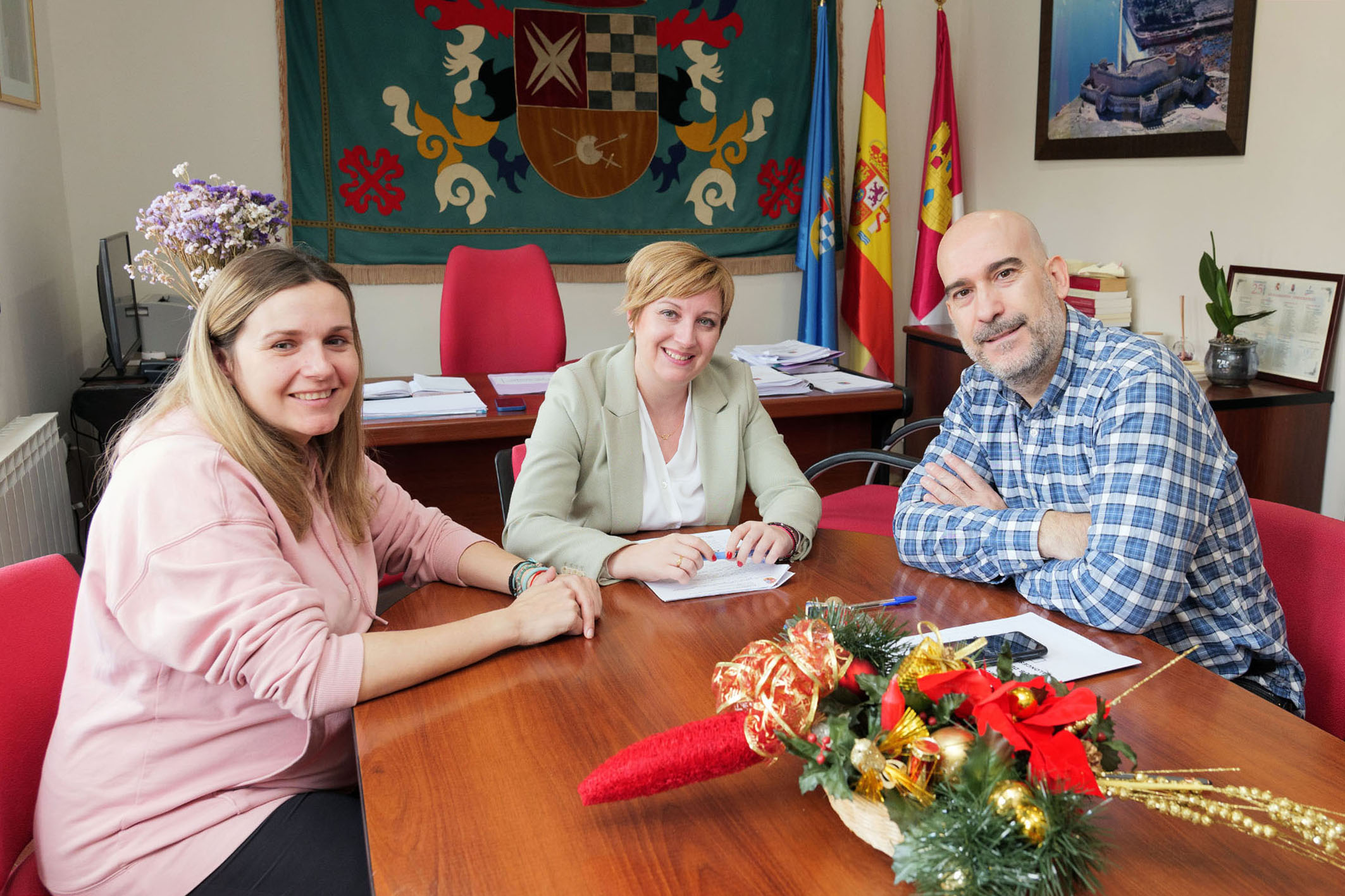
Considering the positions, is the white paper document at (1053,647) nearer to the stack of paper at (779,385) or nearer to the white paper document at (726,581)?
the white paper document at (726,581)

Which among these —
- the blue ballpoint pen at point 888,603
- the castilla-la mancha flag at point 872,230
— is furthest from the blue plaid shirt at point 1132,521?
the castilla-la mancha flag at point 872,230

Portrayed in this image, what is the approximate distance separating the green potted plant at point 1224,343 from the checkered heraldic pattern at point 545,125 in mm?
2235

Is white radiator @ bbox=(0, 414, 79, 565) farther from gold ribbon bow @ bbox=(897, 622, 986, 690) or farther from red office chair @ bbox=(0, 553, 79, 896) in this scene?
gold ribbon bow @ bbox=(897, 622, 986, 690)

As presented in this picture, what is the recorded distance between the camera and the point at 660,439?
6.59 feet

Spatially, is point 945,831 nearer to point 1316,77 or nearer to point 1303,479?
point 1303,479

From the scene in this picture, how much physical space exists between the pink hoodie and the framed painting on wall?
8.01 feet

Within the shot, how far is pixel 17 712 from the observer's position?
48.1 inches

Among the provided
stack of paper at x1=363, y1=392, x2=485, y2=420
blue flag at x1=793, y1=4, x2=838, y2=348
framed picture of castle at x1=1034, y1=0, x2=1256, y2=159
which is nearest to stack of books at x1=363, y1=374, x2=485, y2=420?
stack of paper at x1=363, y1=392, x2=485, y2=420

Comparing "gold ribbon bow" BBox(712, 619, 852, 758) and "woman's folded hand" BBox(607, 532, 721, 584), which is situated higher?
"gold ribbon bow" BBox(712, 619, 852, 758)

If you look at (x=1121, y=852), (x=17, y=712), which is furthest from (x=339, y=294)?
(x=1121, y=852)

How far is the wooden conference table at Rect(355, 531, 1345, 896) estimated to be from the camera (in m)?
0.87

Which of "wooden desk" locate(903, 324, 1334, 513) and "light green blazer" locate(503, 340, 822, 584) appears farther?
"wooden desk" locate(903, 324, 1334, 513)

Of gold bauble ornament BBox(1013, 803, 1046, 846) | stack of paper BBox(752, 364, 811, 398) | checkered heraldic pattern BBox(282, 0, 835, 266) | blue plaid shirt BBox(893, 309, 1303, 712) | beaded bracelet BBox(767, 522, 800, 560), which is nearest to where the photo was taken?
gold bauble ornament BBox(1013, 803, 1046, 846)

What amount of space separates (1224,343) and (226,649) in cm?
296
